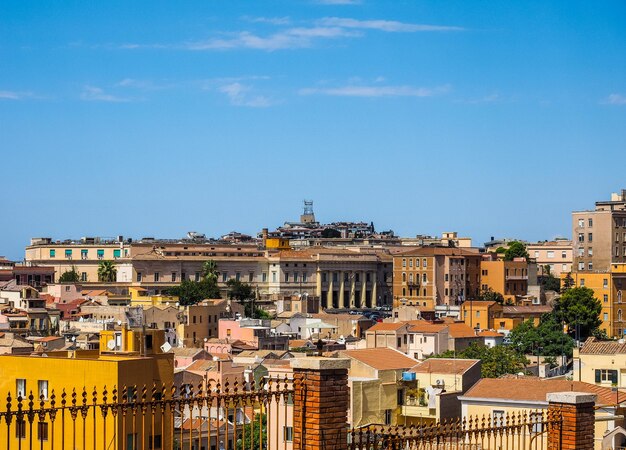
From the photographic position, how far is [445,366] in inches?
1682

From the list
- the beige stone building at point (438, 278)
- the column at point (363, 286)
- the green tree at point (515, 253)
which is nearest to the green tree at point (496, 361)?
the beige stone building at point (438, 278)

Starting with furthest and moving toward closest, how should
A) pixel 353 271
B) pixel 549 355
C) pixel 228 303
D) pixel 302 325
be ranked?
pixel 353 271 < pixel 228 303 < pixel 302 325 < pixel 549 355

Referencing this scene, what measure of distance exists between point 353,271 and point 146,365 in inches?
4616

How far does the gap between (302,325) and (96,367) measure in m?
67.5

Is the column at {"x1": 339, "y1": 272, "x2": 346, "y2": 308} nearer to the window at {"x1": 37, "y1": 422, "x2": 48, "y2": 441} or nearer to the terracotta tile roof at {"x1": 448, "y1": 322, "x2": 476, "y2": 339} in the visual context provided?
the terracotta tile roof at {"x1": 448, "y1": 322, "x2": 476, "y2": 339}

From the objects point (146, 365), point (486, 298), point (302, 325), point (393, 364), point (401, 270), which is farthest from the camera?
point (401, 270)

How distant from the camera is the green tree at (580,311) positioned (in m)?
80.4

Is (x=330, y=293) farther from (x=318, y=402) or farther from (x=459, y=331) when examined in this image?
(x=318, y=402)

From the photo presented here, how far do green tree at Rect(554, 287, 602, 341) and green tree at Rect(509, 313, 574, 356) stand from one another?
7.18 meters

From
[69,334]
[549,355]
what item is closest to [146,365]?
[549,355]

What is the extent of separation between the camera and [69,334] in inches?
2886

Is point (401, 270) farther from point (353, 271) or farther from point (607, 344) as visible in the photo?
point (607, 344)

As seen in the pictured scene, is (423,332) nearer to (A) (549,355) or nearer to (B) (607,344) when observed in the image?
(A) (549,355)

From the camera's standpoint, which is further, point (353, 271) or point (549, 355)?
point (353, 271)
